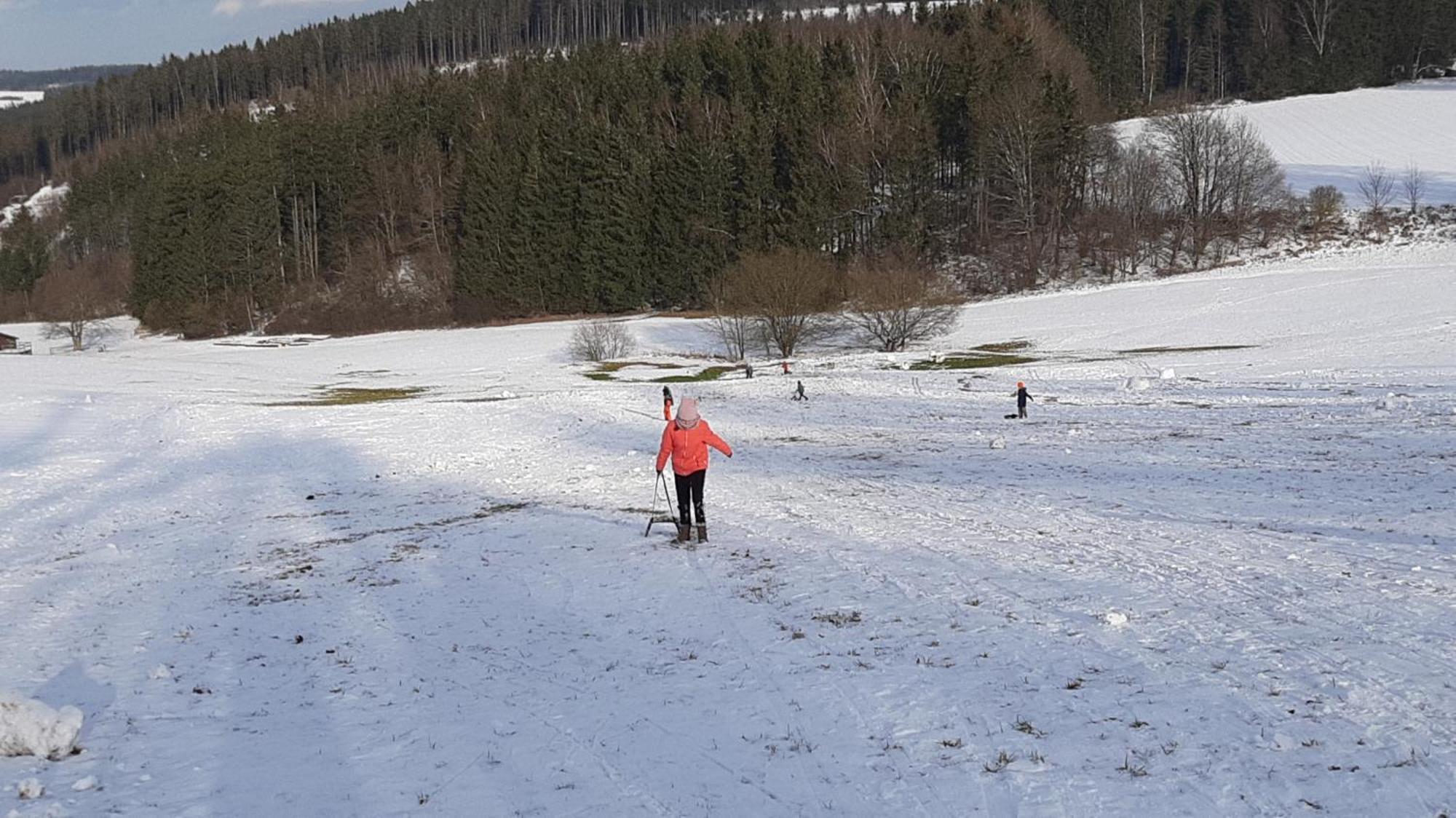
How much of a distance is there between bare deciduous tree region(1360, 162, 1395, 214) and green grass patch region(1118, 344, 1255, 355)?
42.1 meters

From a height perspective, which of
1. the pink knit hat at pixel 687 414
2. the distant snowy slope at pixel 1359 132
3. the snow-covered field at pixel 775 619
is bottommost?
the snow-covered field at pixel 775 619

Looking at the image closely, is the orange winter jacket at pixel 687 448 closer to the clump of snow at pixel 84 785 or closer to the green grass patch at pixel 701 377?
the clump of snow at pixel 84 785

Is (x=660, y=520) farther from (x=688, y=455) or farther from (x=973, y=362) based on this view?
(x=973, y=362)

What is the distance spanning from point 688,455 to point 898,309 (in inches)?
1695

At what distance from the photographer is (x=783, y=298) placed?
58.4 metres

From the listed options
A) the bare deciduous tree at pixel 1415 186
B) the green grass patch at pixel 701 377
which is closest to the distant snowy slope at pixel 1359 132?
the bare deciduous tree at pixel 1415 186

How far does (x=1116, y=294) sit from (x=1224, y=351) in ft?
81.1

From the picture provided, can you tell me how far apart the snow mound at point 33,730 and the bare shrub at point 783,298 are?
50706mm

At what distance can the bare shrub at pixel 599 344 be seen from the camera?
61312 mm

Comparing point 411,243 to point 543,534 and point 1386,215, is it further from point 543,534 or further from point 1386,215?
point 543,534

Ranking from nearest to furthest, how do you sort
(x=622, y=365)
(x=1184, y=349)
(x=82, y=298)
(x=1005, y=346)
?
(x=1184, y=349)
(x=1005, y=346)
(x=622, y=365)
(x=82, y=298)

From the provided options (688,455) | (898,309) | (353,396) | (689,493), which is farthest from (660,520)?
(898,309)

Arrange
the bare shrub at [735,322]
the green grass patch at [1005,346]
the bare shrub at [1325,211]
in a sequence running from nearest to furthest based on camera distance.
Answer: the green grass patch at [1005,346] → the bare shrub at [735,322] → the bare shrub at [1325,211]

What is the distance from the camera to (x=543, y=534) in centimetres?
1859
